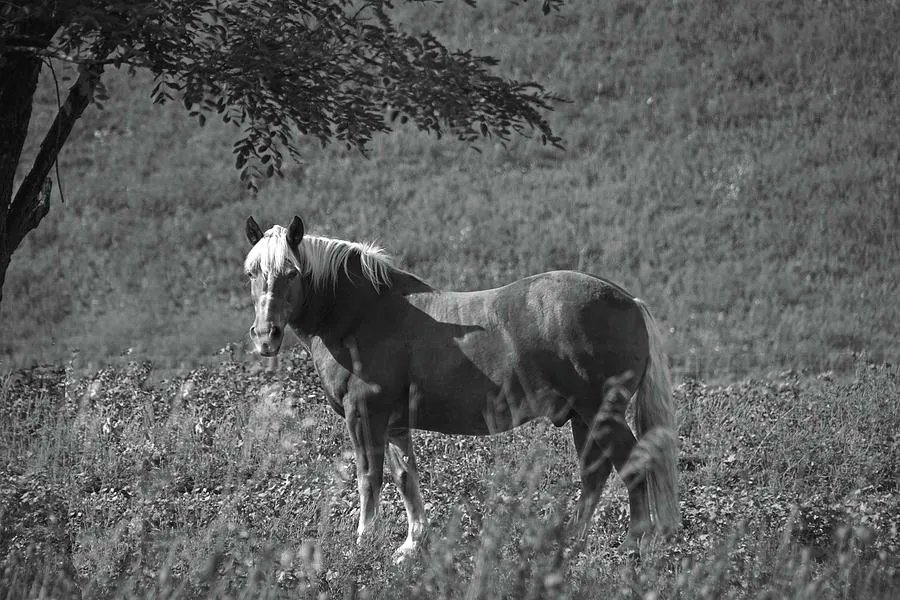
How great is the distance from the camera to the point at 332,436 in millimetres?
8672

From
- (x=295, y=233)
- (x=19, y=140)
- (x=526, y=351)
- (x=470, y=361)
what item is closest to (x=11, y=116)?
(x=19, y=140)

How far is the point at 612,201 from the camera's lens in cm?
1948

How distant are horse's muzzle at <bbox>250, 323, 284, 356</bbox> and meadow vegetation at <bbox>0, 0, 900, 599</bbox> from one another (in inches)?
33.2

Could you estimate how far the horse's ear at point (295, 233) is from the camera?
6557 mm

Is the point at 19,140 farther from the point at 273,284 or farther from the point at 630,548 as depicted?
the point at 630,548

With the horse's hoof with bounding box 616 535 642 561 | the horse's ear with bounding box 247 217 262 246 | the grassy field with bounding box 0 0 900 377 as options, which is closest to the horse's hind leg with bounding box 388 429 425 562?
the horse's hoof with bounding box 616 535 642 561

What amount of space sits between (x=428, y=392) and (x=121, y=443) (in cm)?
315

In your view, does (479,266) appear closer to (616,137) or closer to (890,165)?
(616,137)

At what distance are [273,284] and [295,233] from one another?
1.29ft

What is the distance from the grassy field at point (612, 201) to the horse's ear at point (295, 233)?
27.3ft

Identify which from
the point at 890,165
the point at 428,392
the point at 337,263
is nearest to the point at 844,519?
the point at 428,392

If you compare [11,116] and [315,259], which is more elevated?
[11,116]

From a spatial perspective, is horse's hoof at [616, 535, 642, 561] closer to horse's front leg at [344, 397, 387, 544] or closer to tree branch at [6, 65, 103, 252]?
horse's front leg at [344, 397, 387, 544]

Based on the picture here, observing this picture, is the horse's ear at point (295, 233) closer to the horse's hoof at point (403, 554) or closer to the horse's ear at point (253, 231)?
the horse's ear at point (253, 231)
